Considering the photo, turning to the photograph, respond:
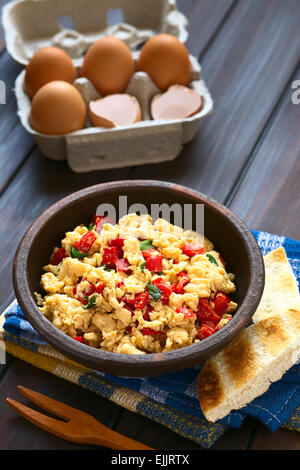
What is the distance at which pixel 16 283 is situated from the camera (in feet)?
4.57

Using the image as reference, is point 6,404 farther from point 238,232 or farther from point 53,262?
point 238,232

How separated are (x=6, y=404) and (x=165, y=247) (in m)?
0.52

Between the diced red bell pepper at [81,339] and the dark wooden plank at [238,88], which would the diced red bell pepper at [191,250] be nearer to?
the diced red bell pepper at [81,339]

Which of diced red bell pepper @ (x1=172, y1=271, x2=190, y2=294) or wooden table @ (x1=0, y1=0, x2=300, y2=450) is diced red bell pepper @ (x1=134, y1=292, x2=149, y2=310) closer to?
diced red bell pepper @ (x1=172, y1=271, x2=190, y2=294)

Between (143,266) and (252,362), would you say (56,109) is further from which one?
(252,362)

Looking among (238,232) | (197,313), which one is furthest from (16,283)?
(238,232)

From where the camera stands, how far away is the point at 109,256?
1443 mm

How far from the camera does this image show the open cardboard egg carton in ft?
6.35

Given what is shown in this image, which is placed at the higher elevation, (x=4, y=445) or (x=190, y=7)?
(x=190, y=7)

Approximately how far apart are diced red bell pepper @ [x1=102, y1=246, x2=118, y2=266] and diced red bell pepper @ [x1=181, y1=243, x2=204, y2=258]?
0.16 metres

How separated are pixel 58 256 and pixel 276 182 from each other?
79 centimetres

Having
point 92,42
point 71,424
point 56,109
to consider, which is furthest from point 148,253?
point 92,42

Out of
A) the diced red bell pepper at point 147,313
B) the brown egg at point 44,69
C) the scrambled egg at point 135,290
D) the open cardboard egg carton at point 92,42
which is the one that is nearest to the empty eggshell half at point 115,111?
the open cardboard egg carton at point 92,42
